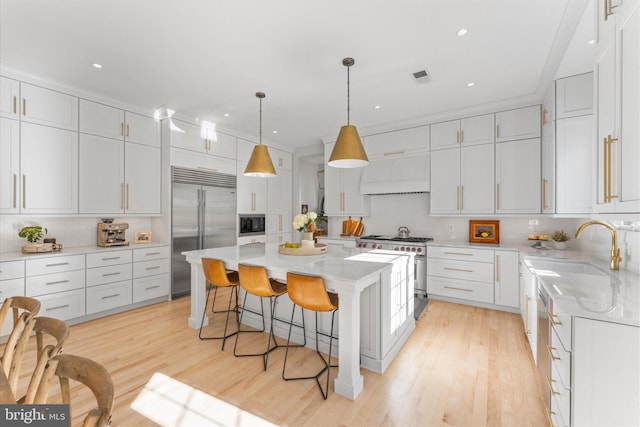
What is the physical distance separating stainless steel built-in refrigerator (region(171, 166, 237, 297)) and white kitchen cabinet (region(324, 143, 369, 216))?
68.7 inches

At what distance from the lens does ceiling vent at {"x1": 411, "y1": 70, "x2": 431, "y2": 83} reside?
2.98 m

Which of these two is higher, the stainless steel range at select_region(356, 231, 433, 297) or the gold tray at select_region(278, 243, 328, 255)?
the gold tray at select_region(278, 243, 328, 255)

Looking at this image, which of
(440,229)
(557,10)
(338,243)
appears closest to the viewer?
(557,10)

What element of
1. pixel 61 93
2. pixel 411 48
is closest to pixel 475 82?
pixel 411 48

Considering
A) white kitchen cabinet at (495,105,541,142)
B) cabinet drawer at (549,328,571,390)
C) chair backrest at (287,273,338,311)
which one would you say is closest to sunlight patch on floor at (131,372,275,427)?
chair backrest at (287,273,338,311)

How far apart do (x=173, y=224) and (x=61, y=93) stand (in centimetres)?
195

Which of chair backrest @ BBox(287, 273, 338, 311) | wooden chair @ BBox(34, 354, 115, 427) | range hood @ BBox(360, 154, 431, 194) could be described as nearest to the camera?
wooden chair @ BBox(34, 354, 115, 427)

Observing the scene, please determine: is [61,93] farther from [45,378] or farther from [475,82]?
[475,82]

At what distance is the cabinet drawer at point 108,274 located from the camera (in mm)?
3395

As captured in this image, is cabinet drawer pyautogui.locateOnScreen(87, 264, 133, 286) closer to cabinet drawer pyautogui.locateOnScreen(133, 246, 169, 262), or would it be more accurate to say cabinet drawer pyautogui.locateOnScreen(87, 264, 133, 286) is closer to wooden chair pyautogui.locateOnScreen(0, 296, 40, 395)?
cabinet drawer pyautogui.locateOnScreen(133, 246, 169, 262)

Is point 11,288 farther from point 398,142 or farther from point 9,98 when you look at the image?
point 398,142

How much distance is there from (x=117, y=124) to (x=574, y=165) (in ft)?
17.5

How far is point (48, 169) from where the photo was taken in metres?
3.24

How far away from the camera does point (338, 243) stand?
4988mm
